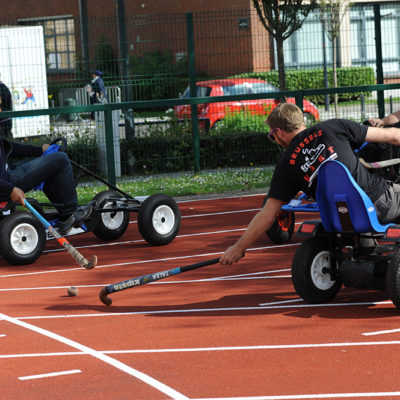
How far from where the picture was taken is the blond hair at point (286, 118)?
21.6 feet

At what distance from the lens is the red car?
1551cm

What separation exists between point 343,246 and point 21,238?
347 cm

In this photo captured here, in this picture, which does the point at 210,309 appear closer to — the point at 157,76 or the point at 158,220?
the point at 158,220

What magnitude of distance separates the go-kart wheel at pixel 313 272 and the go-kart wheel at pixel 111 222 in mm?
3727

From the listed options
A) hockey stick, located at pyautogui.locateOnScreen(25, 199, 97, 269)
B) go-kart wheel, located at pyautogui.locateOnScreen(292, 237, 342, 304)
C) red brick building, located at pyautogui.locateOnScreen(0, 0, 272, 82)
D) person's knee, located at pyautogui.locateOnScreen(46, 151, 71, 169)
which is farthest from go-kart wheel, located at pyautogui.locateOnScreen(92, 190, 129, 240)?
red brick building, located at pyautogui.locateOnScreen(0, 0, 272, 82)

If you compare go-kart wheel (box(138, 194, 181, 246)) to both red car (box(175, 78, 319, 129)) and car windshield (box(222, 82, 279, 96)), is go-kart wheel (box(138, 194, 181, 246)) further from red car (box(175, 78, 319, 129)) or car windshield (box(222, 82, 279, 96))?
car windshield (box(222, 82, 279, 96))

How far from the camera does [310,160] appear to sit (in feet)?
21.2

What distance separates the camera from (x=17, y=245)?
8961 millimetres

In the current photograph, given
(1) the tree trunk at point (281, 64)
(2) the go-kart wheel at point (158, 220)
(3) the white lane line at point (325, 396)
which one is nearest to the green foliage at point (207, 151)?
(1) the tree trunk at point (281, 64)

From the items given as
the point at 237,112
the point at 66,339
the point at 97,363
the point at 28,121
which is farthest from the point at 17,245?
the point at 237,112

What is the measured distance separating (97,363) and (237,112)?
10.3 m

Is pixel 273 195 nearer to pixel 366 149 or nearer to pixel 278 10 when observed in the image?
pixel 366 149

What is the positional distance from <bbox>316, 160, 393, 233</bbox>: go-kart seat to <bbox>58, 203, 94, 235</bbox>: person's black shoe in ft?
11.6

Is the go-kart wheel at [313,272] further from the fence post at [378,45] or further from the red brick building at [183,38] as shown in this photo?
the fence post at [378,45]
